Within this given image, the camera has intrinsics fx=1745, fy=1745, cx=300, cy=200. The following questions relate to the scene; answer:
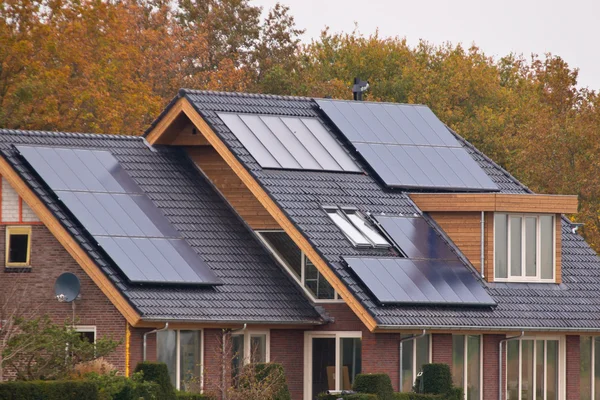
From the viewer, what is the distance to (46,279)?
41.2 metres

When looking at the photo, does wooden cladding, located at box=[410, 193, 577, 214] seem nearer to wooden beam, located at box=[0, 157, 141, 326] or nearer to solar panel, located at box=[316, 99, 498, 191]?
solar panel, located at box=[316, 99, 498, 191]

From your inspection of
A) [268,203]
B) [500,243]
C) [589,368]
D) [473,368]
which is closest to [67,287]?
[268,203]

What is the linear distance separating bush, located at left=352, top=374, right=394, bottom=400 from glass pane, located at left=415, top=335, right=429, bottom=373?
8.38ft

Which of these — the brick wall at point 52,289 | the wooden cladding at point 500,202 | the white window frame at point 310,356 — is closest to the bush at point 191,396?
the brick wall at point 52,289

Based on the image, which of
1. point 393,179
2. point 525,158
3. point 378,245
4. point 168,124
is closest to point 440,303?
point 378,245

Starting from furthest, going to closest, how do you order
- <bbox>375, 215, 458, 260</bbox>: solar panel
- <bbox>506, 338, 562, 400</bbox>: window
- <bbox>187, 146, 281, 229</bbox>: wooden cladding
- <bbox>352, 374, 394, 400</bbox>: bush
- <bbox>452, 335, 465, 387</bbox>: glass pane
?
<bbox>506, 338, 562, 400</bbox>: window, <bbox>187, 146, 281, 229</bbox>: wooden cladding, <bbox>375, 215, 458, 260</bbox>: solar panel, <bbox>452, 335, 465, 387</bbox>: glass pane, <bbox>352, 374, 394, 400</bbox>: bush

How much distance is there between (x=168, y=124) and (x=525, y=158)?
20.3m

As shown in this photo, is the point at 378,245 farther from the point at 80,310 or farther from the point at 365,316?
the point at 80,310

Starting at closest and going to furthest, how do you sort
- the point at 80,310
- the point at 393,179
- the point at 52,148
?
1. the point at 80,310
2. the point at 52,148
3. the point at 393,179

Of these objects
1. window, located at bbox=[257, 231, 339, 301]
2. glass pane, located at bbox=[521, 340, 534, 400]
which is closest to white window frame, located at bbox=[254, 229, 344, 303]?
window, located at bbox=[257, 231, 339, 301]

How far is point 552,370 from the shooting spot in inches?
1839

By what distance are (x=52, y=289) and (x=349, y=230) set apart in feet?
25.6

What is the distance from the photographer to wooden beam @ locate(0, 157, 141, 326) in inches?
1563

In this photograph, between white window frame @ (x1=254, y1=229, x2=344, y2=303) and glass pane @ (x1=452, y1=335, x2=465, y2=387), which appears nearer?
white window frame @ (x1=254, y1=229, x2=344, y2=303)
